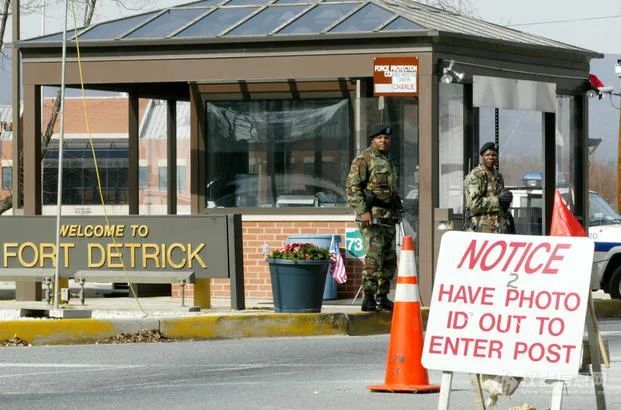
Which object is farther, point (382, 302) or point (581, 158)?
point (581, 158)

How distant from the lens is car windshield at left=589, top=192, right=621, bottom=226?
2323cm

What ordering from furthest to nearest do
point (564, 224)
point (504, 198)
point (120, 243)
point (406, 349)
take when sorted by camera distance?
point (120, 243), point (504, 198), point (406, 349), point (564, 224)

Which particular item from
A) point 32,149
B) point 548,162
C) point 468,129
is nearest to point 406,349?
point 468,129

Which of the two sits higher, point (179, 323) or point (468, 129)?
point (468, 129)

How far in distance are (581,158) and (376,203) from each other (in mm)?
7569

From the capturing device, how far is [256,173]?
20.1m

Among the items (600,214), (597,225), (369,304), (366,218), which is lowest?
(369,304)

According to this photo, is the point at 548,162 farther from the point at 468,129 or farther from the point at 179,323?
the point at 179,323

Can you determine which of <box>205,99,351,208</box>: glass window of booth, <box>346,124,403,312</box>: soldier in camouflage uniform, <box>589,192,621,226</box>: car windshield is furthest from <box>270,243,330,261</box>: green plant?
<box>589,192,621,226</box>: car windshield

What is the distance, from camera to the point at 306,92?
19.8 meters

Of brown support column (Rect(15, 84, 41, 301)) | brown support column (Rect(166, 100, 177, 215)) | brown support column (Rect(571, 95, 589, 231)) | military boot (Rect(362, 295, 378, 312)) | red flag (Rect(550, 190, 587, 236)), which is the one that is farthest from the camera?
brown support column (Rect(166, 100, 177, 215))

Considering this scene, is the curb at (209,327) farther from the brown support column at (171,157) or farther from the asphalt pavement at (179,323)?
the brown support column at (171,157)

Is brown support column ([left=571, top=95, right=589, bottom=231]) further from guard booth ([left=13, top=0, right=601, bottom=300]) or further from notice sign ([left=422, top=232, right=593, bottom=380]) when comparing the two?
notice sign ([left=422, top=232, right=593, bottom=380])

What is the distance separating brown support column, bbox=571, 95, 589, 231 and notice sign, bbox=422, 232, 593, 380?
14.0m
